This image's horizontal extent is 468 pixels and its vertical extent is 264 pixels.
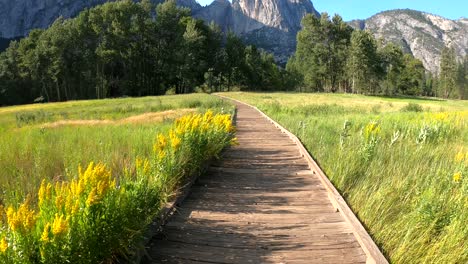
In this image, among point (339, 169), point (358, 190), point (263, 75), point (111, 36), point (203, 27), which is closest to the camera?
point (358, 190)

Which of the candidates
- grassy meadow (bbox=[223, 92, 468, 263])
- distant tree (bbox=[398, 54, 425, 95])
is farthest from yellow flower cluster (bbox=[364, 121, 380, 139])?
distant tree (bbox=[398, 54, 425, 95])

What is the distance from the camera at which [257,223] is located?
3.90 meters

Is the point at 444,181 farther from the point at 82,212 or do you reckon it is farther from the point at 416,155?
the point at 82,212

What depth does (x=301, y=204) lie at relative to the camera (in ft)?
15.0

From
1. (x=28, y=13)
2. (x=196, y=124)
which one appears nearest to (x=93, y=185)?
(x=196, y=124)

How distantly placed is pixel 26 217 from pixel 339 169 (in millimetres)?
4548

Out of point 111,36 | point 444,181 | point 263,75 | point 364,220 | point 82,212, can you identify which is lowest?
point 364,220

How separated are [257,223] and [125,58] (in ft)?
193

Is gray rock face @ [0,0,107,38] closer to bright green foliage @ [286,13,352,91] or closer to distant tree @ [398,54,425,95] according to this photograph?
bright green foliage @ [286,13,352,91]

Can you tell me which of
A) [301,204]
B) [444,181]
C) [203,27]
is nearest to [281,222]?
[301,204]

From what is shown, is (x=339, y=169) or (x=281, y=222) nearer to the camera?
(x=281, y=222)

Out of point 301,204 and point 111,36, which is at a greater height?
point 111,36

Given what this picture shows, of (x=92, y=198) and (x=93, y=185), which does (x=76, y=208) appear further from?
(x=93, y=185)

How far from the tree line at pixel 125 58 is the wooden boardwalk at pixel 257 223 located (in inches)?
1952
